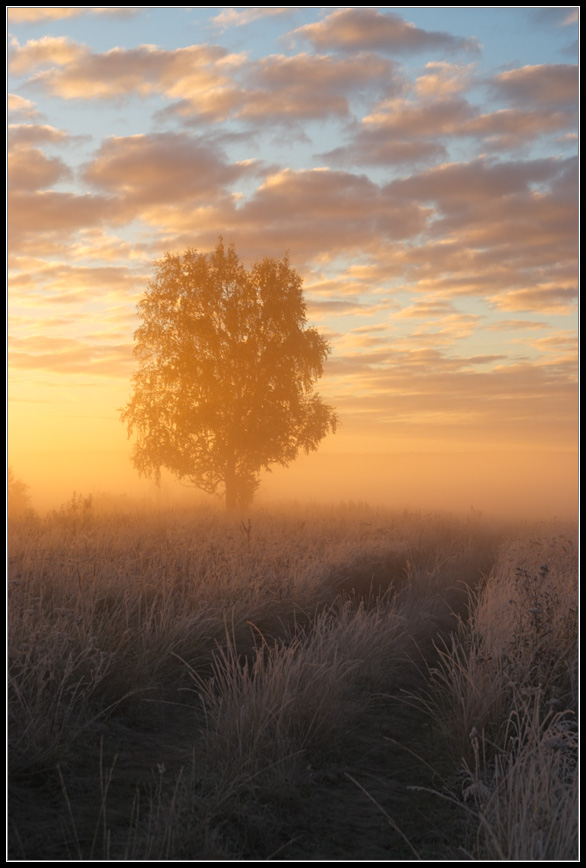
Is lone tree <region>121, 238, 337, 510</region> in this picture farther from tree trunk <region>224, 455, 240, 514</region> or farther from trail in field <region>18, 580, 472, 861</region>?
trail in field <region>18, 580, 472, 861</region>

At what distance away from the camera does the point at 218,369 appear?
20875 millimetres

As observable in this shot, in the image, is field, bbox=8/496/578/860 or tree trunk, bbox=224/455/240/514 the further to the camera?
tree trunk, bbox=224/455/240/514

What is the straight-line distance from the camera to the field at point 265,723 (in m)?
3.51

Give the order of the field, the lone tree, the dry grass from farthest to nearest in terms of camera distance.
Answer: the lone tree
the field
the dry grass

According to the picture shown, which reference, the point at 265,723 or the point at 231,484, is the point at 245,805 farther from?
the point at 231,484

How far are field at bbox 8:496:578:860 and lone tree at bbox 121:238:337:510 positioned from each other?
11845 mm

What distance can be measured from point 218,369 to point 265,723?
16.9 meters

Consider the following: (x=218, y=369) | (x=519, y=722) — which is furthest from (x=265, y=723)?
(x=218, y=369)

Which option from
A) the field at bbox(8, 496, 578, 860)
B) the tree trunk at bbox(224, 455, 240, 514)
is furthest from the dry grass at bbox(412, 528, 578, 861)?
the tree trunk at bbox(224, 455, 240, 514)

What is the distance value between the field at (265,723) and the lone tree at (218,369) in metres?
11.8

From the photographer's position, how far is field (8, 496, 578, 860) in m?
3.51

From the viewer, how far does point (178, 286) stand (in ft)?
69.5

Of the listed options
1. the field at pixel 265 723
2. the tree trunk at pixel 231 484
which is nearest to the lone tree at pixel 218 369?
the tree trunk at pixel 231 484

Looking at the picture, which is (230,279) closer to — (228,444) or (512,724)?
(228,444)
